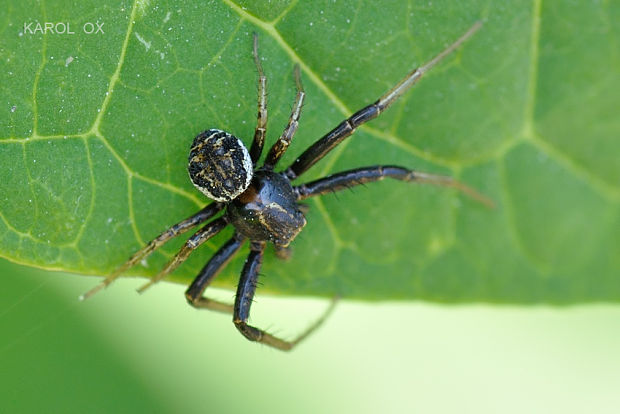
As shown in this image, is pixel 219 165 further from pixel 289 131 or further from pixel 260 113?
pixel 289 131

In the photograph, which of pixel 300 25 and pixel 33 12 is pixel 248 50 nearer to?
pixel 300 25

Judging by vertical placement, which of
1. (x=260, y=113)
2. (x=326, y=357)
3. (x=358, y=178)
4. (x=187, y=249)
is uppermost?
(x=260, y=113)

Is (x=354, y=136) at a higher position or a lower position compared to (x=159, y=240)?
lower

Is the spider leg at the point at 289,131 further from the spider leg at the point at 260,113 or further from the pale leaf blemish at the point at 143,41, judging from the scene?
the pale leaf blemish at the point at 143,41

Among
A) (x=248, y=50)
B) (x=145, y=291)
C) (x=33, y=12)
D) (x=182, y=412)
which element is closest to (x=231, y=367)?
(x=182, y=412)

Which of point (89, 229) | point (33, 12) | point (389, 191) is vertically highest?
point (33, 12)

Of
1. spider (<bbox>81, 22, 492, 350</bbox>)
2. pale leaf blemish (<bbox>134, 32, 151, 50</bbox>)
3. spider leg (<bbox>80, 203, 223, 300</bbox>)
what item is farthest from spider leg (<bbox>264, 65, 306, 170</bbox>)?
pale leaf blemish (<bbox>134, 32, 151, 50</bbox>)

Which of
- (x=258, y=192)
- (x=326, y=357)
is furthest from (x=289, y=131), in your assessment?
→ (x=326, y=357)
